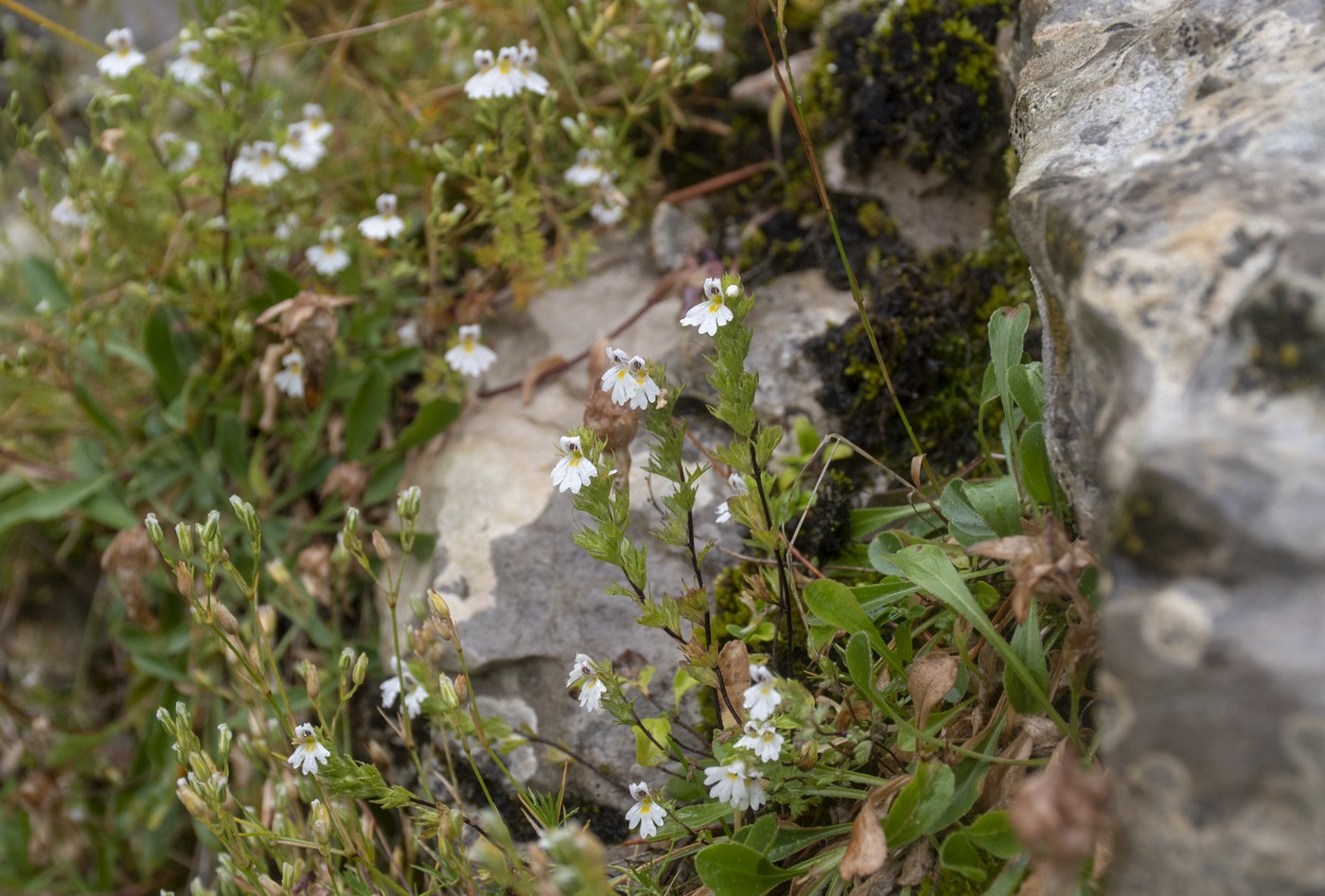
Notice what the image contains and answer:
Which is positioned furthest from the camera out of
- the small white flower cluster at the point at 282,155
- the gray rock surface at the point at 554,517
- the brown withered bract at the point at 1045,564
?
the small white flower cluster at the point at 282,155

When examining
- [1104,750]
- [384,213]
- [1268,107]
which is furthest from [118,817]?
[1268,107]

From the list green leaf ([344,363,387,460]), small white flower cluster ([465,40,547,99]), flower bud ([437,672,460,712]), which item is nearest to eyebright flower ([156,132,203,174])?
green leaf ([344,363,387,460])

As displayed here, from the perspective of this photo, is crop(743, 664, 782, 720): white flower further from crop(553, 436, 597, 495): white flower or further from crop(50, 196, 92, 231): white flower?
crop(50, 196, 92, 231): white flower

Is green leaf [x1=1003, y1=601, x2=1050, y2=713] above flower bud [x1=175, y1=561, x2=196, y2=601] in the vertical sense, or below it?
below

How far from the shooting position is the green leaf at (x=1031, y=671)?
1813mm

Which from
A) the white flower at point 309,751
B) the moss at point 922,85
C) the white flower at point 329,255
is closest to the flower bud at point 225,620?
the white flower at point 309,751

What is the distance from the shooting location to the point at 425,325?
357 cm

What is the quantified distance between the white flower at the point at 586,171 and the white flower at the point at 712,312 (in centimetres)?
155

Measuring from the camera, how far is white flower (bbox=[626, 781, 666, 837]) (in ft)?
6.48

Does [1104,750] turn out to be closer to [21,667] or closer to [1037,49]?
[1037,49]

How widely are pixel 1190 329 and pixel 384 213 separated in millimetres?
2587

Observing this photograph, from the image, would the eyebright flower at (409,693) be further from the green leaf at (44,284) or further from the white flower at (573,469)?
the green leaf at (44,284)

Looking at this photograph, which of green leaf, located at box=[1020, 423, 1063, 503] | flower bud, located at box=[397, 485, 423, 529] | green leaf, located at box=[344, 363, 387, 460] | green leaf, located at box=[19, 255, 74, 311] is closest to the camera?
green leaf, located at box=[1020, 423, 1063, 503]

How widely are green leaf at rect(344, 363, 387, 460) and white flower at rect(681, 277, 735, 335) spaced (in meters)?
1.65
